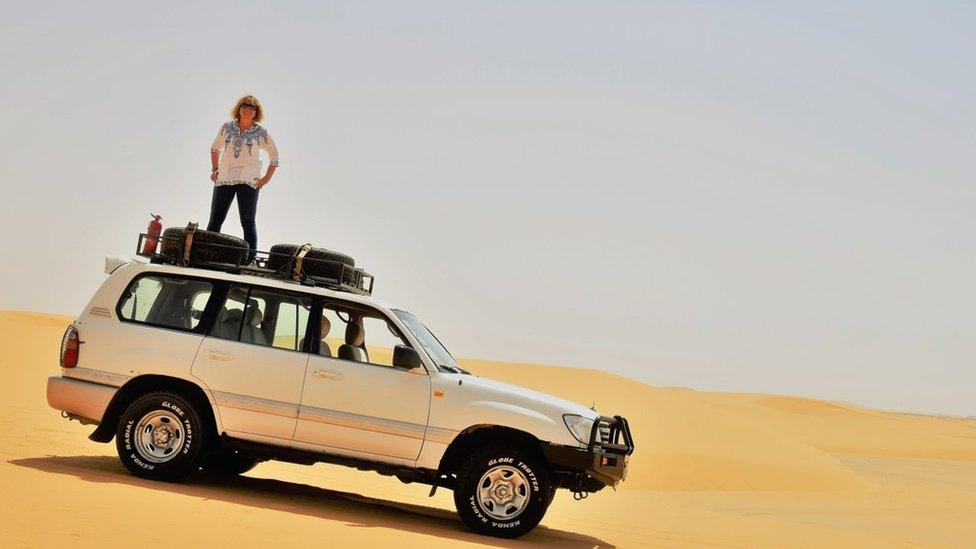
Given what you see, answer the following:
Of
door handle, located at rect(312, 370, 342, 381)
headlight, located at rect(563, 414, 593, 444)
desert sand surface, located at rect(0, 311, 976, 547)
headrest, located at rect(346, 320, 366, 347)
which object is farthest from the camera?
headrest, located at rect(346, 320, 366, 347)

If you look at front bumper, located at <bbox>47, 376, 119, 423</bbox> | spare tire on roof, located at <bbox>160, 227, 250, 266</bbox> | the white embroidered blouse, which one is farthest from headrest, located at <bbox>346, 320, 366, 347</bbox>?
the white embroidered blouse

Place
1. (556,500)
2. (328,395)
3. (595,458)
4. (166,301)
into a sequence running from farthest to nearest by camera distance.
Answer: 1. (556,500)
2. (166,301)
3. (328,395)
4. (595,458)

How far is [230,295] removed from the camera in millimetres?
11180

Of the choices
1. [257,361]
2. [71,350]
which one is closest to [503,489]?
[257,361]

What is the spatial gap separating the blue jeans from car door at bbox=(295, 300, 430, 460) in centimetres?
242

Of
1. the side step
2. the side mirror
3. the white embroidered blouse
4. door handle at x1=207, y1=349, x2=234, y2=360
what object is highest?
the white embroidered blouse

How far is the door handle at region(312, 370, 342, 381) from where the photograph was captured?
10750 mm

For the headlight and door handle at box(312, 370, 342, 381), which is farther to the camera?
door handle at box(312, 370, 342, 381)

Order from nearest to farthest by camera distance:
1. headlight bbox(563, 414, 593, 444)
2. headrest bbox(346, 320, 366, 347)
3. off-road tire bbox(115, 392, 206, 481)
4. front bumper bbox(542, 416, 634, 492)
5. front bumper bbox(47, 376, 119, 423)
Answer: front bumper bbox(542, 416, 634, 492), headlight bbox(563, 414, 593, 444), off-road tire bbox(115, 392, 206, 481), front bumper bbox(47, 376, 119, 423), headrest bbox(346, 320, 366, 347)

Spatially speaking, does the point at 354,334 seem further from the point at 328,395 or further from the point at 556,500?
the point at 556,500

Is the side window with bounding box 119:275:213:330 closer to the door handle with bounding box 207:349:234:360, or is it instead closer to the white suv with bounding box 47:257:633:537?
the white suv with bounding box 47:257:633:537

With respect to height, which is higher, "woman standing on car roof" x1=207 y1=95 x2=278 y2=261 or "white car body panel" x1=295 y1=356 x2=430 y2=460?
"woman standing on car roof" x1=207 y1=95 x2=278 y2=261

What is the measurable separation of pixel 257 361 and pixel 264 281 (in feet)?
2.52

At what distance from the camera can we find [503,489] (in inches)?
418
